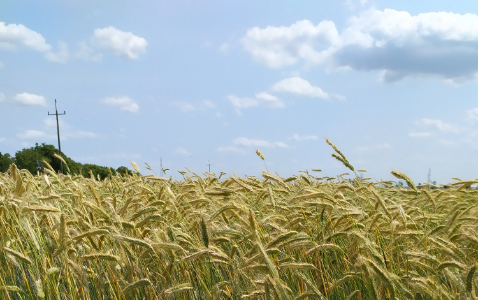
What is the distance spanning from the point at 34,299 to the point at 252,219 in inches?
56.6

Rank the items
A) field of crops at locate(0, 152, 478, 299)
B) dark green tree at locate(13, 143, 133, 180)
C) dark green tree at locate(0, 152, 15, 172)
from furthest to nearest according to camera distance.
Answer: dark green tree at locate(0, 152, 15, 172) → dark green tree at locate(13, 143, 133, 180) → field of crops at locate(0, 152, 478, 299)

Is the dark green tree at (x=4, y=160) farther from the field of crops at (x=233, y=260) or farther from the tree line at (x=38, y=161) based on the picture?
the field of crops at (x=233, y=260)

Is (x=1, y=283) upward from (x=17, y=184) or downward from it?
downward

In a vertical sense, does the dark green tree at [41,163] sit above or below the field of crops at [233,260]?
above

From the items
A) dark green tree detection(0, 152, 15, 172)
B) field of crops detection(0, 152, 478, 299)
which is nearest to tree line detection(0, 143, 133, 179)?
dark green tree detection(0, 152, 15, 172)

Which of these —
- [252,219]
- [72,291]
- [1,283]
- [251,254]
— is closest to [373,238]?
[251,254]

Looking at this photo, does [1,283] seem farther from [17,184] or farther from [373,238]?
[373,238]

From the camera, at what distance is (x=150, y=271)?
2.51m

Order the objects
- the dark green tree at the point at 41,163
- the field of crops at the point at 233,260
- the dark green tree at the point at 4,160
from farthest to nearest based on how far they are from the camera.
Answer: the dark green tree at the point at 4,160 → the dark green tree at the point at 41,163 → the field of crops at the point at 233,260

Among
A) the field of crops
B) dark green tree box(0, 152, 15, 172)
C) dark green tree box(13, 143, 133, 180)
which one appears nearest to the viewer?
the field of crops

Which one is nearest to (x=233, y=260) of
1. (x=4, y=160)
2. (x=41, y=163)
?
(x=41, y=163)

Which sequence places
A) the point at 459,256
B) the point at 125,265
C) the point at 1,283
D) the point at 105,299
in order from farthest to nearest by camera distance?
the point at 1,283, the point at 105,299, the point at 125,265, the point at 459,256

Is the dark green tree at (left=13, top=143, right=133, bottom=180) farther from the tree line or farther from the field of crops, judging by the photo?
the field of crops

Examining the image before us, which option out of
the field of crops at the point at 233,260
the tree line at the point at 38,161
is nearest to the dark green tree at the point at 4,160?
the tree line at the point at 38,161
